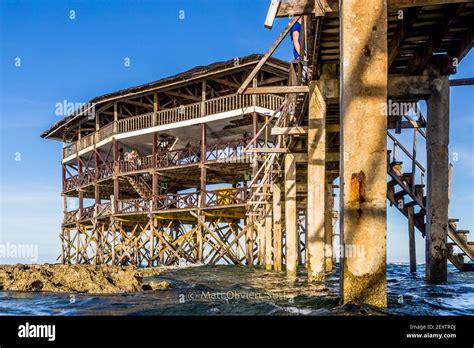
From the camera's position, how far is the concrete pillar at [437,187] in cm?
1096

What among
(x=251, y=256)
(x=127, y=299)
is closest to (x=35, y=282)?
(x=127, y=299)

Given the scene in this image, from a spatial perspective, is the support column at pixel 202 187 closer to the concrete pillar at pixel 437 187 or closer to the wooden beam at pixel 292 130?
the wooden beam at pixel 292 130

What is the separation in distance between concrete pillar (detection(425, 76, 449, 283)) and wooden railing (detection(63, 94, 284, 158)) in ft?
41.9

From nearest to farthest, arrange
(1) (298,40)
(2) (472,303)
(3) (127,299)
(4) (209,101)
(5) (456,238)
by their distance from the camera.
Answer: (2) (472,303)
(3) (127,299)
(1) (298,40)
(5) (456,238)
(4) (209,101)

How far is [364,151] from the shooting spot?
246 inches

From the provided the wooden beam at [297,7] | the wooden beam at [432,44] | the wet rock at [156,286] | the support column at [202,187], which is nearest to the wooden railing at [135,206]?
the support column at [202,187]

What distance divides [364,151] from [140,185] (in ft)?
85.0

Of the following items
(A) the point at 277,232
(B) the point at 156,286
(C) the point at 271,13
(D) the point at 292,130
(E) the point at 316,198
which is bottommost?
(B) the point at 156,286

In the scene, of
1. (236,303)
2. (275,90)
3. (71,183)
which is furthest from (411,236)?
(71,183)

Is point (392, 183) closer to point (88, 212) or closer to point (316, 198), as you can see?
point (316, 198)

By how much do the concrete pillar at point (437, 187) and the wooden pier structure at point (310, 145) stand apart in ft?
0.07

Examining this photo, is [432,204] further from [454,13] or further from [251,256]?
[251,256]

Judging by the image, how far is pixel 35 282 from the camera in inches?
513
